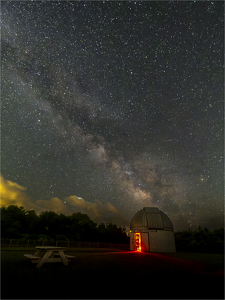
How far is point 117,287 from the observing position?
12.6ft

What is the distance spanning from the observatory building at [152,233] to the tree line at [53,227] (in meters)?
16.1

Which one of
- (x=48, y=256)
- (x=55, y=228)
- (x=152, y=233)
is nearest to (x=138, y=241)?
(x=152, y=233)

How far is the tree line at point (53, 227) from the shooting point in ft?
110

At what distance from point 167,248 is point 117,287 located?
18.0 meters

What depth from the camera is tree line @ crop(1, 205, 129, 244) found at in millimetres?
33500

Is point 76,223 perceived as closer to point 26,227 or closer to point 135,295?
point 26,227

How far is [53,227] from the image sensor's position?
119 ft

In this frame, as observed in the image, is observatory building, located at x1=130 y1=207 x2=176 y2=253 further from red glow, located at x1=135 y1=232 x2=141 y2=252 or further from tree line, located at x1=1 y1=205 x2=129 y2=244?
tree line, located at x1=1 y1=205 x2=129 y2=244

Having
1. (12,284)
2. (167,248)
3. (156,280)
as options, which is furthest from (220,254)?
(167,248)

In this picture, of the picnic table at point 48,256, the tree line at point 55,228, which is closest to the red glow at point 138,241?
the picnic table at point 48,256

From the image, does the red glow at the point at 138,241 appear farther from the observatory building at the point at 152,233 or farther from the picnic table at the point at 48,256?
the picnic table at the point at 48,256

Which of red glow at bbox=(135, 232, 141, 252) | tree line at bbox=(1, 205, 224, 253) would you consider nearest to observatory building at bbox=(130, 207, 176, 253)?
red glow at bbox=(135, 232, 141, 252)

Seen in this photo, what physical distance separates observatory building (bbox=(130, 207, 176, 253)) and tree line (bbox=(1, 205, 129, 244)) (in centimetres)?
1607

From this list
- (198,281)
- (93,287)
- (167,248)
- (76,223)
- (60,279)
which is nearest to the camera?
(93,287)
